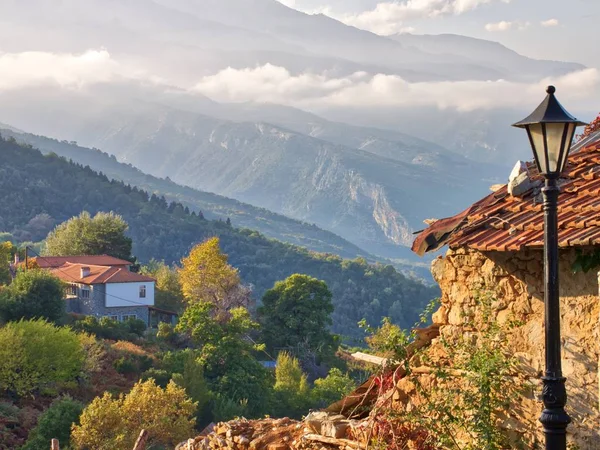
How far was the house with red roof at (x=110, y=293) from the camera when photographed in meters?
75.4

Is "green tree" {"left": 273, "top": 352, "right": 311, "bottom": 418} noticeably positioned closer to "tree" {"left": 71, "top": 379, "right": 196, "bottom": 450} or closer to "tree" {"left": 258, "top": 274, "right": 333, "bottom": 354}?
"tree" {"left": 258, "top": 274, "right": 333, "bottom": 354}

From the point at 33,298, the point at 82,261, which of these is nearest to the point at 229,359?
the point at 33,298

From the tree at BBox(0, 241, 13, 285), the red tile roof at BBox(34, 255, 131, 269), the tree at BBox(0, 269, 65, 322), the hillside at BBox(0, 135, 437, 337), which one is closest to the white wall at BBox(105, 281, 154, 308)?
the red tile roof at BBox(34, 255, 131, 269)

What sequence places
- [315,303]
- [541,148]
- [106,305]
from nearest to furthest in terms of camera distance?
1. [541,148]
2. [315,303]
3. [106,305]

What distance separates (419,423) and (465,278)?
132cm

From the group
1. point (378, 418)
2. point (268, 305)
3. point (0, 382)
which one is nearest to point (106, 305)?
point (268, 305)

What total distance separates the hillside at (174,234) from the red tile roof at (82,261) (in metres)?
50.2

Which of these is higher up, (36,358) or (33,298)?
(33,298)

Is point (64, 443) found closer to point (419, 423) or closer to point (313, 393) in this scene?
point (313, 393)

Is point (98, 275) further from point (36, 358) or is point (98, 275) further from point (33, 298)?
point (36, 358)

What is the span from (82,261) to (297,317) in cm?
2063

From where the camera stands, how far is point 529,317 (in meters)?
8.01

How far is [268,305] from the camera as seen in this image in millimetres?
73312

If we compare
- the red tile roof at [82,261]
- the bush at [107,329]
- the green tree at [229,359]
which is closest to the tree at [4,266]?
the red tile roof at [82,261]
